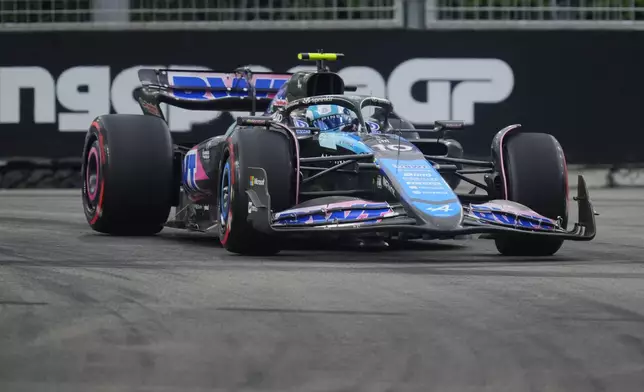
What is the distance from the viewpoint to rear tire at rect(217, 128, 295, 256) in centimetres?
784

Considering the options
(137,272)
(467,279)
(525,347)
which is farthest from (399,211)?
(525,347)

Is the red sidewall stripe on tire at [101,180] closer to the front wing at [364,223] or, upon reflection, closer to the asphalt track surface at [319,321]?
the asphalt track surface at [319,321]

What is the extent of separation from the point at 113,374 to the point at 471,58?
40.3 feet

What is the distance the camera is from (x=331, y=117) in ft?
30.0

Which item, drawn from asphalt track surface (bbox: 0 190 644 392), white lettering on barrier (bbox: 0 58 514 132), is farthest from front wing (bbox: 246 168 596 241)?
white lettering on barrier (bbox: 0 58 514 132)

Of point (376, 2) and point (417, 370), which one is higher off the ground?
point (376, 2)

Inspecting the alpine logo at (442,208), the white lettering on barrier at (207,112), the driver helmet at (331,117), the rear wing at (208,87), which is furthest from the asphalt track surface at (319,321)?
the white lettering on barrier at (207,112)

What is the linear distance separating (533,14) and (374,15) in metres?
1.99

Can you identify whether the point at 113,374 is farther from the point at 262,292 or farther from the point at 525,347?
the point at 262,292

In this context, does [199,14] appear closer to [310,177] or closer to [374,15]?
[374,15]

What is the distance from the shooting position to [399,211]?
763 cm

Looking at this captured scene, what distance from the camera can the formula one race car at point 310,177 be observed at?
767cm

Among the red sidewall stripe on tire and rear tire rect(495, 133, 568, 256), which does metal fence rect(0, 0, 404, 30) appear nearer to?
the red sidewall stripe on tire

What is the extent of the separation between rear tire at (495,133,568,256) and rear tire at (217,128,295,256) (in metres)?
1.47
